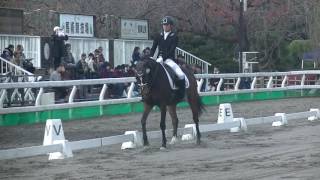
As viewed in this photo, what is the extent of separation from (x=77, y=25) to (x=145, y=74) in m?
17.1

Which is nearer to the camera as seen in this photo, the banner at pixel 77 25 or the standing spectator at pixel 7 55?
the standing spectator at pixel 7 55

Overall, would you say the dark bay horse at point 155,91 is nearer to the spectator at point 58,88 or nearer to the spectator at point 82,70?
the spectator at point 58,88

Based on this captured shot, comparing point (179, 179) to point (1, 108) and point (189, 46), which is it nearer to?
point (1, 108)

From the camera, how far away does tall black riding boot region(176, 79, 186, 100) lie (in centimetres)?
1725

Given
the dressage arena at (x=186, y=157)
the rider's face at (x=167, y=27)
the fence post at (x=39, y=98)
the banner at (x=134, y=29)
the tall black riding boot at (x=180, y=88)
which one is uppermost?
the banner at (x=134, y=29)

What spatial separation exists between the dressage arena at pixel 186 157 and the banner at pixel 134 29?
1347cm

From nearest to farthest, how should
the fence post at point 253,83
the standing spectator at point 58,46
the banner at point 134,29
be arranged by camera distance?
the standing spectator at point 58,46
the fence post at point 253,83
the banner at point 134,29

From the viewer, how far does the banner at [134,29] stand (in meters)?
35.4

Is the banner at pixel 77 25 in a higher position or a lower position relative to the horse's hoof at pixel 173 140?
higher

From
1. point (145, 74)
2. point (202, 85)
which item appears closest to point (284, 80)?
point (202, 85)

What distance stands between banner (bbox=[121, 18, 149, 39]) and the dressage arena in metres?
13.5

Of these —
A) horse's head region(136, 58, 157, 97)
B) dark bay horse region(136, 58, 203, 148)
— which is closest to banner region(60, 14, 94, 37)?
dark bay horse region(136, 58, 203, 148)

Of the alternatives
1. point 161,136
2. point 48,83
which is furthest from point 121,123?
point 161,136

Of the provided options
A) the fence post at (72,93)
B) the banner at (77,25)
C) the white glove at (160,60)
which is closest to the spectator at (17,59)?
the fence post at (72,93)
